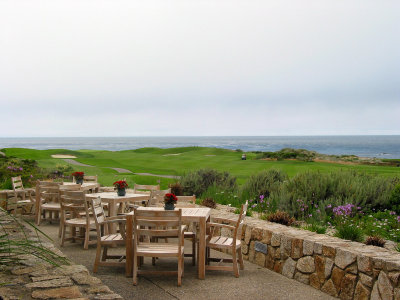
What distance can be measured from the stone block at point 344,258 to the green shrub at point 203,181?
23.9 feet

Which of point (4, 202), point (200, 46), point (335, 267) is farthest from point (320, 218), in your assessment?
point (200, 46)

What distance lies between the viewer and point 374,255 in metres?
5.18

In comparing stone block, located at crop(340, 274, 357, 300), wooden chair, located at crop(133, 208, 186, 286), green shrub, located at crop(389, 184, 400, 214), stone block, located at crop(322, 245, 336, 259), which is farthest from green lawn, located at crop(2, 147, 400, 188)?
wooden chair, located at crop(133, 208, 186, 286)

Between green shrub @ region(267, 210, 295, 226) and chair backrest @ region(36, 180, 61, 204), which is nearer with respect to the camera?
green shrub @ region(267, 210, 295, 226)

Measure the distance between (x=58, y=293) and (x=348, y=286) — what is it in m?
3.65

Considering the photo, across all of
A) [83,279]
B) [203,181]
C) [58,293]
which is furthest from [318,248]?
[203,181]

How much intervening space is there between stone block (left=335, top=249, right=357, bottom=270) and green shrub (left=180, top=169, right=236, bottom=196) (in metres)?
7.29

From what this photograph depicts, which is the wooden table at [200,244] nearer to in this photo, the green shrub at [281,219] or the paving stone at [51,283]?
the paving stone at [51,283]

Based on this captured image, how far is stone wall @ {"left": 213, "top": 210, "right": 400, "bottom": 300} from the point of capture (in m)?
4.93

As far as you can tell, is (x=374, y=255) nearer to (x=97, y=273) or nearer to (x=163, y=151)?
(x=97, y=273)

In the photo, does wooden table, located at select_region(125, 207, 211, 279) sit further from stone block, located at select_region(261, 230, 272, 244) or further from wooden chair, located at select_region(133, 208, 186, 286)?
stone block, located at select_region(261, 230, 272, 244)

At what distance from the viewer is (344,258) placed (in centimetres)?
544

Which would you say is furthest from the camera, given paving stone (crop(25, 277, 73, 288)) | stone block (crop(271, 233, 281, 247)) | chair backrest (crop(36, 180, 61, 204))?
chair backrest (crop(36, 180, 61, 204))

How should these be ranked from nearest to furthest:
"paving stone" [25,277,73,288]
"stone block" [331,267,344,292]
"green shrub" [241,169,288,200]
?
"paving stone" [25,277,73,288], "stone block" [331,267,344,292], "green shrub" [241,169,288,200]
